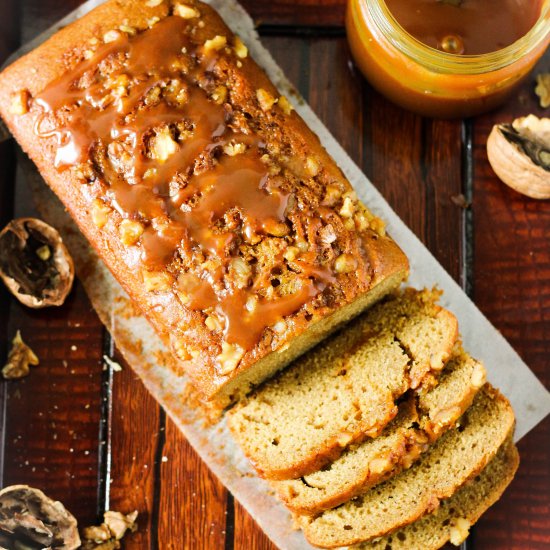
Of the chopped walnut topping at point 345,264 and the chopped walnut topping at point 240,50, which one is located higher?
the chopped walnut topping at point 240,50

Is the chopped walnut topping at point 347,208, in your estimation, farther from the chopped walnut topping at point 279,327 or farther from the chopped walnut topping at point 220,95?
the chopped walnut topping at point 220,95

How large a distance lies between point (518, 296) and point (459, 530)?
3.24ft

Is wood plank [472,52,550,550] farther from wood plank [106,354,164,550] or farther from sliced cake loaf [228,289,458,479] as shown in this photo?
wood plank [106,354,164,550]

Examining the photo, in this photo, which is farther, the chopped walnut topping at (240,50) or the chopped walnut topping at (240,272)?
the chopped walnut topping at (240,50)

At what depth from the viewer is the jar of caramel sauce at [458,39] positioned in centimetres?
289

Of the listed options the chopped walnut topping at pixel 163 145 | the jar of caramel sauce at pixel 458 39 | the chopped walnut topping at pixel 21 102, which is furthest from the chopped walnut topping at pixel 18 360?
the jar of caramel sauce at pixel 458 39

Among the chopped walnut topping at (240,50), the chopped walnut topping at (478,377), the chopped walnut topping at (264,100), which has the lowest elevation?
the chopped walnut topping at (478,377)

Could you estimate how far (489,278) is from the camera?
3.39 meters

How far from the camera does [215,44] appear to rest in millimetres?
2918

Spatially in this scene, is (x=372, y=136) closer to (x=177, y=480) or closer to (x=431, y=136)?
(x=431, y=136)

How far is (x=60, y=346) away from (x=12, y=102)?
1.02 metres

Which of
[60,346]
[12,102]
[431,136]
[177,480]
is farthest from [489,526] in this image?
[12,102]

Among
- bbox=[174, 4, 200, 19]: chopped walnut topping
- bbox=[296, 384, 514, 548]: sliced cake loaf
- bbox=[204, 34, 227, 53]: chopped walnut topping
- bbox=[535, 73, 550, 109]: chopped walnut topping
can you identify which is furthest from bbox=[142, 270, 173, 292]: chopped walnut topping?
bbox=[535, 73, 550, 109]: chopped walnut topping

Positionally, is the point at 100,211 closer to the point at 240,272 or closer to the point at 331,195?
the point at 240,272
